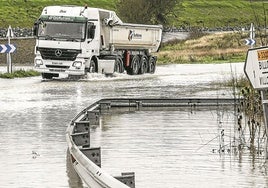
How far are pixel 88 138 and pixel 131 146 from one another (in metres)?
1.58

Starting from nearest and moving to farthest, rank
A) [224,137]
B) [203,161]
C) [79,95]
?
1. [203,161]
2. [224,137]
3. [79,95]

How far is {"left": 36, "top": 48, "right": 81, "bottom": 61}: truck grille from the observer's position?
1625 inches

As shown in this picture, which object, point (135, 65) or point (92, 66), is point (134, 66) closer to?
point (135, 65)

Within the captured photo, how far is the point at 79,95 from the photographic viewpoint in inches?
1216

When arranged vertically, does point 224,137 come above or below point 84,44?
below

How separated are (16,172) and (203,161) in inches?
119

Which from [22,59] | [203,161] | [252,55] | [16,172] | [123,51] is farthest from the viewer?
[22,59]

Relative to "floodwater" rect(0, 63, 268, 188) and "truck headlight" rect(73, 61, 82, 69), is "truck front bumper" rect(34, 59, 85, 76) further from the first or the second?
"floodwater" rect(0, 63, 268, 188)

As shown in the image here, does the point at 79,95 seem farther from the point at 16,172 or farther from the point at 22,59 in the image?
the point at 22,59

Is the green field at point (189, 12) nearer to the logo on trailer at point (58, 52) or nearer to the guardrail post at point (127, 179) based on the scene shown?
the logo on trailer at point (58, 52)

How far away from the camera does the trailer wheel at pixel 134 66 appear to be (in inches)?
1874

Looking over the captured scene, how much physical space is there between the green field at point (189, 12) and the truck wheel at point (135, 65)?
2556 inches

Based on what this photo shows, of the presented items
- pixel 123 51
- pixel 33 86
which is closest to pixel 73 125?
pixel 33 86

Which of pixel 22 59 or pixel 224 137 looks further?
pixel 22 59
